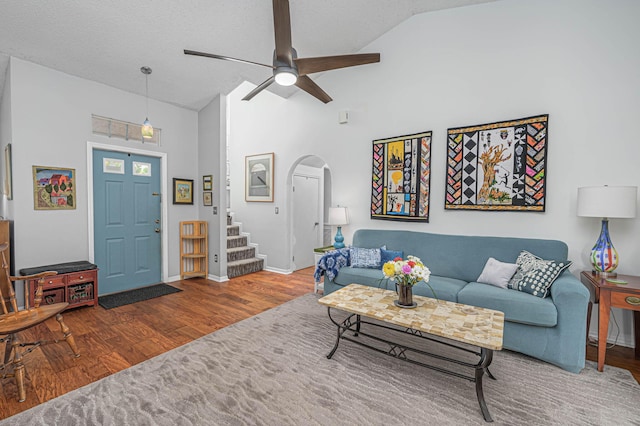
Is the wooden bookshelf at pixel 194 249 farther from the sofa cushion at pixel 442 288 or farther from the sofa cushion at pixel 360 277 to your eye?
the sofa cushion at pixel 442 288

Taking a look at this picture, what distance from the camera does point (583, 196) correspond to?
8.37 feet

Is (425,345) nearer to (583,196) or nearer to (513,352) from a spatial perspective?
(513,352)

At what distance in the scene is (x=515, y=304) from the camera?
7.81 feet

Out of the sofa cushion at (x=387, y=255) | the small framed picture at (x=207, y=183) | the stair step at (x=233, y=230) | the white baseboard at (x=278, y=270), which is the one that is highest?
the small framed picture at (x=207, y=183)

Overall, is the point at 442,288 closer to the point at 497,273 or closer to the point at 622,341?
the point at 497,273

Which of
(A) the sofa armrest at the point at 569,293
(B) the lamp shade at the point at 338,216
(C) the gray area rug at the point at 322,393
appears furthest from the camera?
(B) the lamp shade at the point at 338,216

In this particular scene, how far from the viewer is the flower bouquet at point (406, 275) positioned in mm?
2156

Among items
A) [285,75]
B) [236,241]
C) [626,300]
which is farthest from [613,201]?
[236,241]

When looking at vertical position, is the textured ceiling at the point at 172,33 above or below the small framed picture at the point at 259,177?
above

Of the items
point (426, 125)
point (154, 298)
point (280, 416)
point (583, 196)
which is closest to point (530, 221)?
point (583, 196)

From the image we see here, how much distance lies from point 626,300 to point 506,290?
78 centimetres

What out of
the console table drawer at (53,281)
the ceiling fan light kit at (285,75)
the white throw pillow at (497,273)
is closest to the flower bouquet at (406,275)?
the white throw pillow at (497,273)

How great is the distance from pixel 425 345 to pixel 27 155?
4798mm

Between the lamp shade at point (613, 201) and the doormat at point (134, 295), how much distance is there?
4986 millimetres
